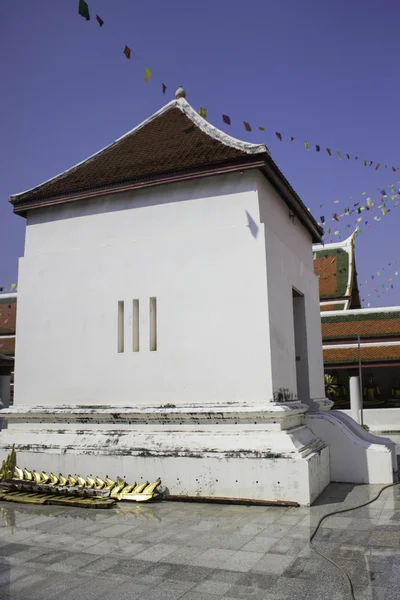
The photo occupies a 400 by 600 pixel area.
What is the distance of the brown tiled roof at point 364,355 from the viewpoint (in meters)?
18.2

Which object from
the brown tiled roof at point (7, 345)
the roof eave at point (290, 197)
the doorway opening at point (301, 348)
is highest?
the roof eave at point (290, 197)

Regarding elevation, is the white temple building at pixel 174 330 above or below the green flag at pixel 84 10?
below

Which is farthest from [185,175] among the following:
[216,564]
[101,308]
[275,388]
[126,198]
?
[216,564]

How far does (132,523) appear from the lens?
5.96 meters

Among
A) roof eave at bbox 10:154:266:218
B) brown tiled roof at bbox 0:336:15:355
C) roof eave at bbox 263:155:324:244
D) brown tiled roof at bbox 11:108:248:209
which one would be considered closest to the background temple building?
roof eave at bbox 263:155:324:244

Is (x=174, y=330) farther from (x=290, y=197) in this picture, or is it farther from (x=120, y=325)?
(x=290, y=197)

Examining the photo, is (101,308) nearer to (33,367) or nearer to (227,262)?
(33,367)

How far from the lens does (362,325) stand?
19109mm

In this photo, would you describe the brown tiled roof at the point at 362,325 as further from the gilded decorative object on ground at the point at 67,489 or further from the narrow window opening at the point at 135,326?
the gilded decorative object on ground at the point at 67,489

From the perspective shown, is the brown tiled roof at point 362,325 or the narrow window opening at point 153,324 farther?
the brown tiled roof at point 362,325

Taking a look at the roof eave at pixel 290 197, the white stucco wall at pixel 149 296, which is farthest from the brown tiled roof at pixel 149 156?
the roof eave at pixel 290 197

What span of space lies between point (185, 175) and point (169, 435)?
3.83 metres

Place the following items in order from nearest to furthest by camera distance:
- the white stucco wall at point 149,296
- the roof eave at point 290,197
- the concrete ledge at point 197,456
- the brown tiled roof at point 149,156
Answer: the concrete ledge at point 197,456
the white stucco wall at point 149,296
the roof eave at point 290,197
the brown tiled roof at point 149,156

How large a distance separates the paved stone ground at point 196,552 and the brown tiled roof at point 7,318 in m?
20.0
